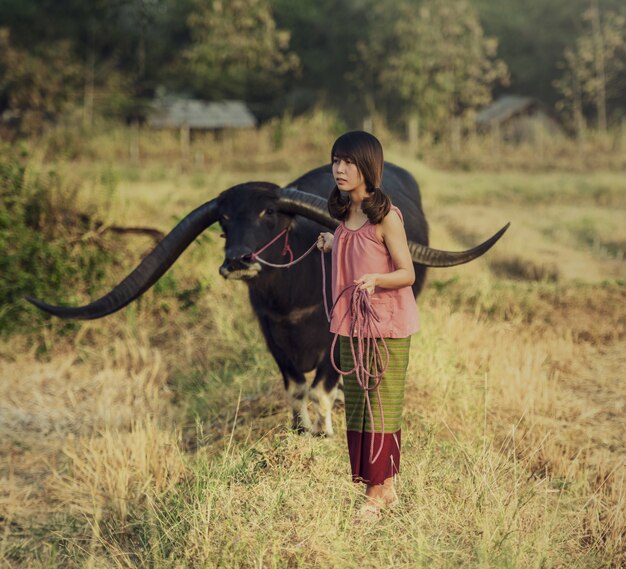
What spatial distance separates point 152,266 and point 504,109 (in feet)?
109

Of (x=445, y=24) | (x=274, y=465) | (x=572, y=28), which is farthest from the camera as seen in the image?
(x=572, y=28)

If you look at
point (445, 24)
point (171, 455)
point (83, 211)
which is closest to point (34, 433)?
point (171, 455)

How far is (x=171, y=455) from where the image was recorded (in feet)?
15.4

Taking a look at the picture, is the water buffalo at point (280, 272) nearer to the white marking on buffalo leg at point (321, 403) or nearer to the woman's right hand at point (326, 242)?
the white marking on buffalo leg at point (321, 403)

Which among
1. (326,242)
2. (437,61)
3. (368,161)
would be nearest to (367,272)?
(326,242)

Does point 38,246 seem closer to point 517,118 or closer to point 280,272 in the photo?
point 280,272

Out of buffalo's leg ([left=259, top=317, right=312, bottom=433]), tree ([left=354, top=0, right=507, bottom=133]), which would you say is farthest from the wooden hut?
buffalo's leg ([left=259, top=317, right=312, bottom=433])

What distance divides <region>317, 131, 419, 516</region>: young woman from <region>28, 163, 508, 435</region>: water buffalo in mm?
895

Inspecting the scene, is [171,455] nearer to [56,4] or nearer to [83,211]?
[83,211]

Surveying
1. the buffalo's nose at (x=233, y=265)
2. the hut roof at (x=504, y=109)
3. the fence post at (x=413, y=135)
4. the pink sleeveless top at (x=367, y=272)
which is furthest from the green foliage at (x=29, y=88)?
the pink sleeveless top at (x=367, y=272)

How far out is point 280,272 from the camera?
15.2ft

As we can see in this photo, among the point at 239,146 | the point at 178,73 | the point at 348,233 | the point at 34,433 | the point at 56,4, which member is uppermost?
the point at 56,4

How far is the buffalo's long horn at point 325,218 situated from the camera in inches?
173

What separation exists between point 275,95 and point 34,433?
107 feet
